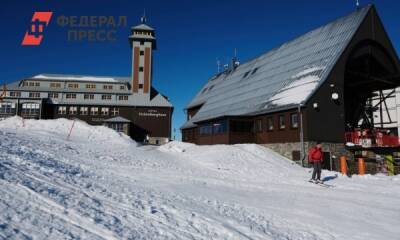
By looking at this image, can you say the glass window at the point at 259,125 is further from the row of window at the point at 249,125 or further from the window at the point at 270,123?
the window at the point at 270,123

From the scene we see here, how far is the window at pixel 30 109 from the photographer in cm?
4838

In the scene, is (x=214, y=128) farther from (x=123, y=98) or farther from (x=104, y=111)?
(x=104, y=111)

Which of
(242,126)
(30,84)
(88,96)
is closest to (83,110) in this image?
(88,96)

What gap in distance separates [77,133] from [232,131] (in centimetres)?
1310

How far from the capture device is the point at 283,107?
77.7 ft

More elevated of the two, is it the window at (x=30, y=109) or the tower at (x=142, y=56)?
the tower at (x=142, y=56)

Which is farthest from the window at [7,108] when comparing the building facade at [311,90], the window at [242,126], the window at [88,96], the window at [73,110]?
the window at [242,126]

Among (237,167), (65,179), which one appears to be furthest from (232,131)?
(65,179)

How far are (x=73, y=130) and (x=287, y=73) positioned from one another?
63.8 ft

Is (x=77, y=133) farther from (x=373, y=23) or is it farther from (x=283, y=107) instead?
(x=373, y=23)

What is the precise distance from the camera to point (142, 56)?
56.1 meters

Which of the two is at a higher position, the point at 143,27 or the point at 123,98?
the point at 143,27

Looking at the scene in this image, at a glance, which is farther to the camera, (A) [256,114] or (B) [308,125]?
(A) [256,114]

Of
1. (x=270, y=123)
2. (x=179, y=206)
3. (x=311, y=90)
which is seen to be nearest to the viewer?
(x=179, y=206)
